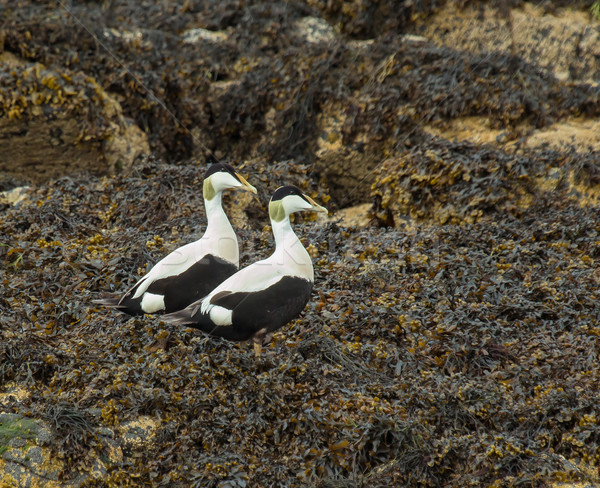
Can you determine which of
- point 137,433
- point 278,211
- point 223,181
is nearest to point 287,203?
point 278,211

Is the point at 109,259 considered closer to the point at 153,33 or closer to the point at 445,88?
the point at 445,88

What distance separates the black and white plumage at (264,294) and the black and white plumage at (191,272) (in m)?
0.19

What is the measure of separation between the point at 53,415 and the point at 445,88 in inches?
207

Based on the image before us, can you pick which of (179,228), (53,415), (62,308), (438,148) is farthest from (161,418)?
(438,148)

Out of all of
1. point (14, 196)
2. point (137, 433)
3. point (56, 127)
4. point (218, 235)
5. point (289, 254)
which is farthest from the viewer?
point (56, 127)

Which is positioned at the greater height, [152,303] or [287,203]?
[287,203]

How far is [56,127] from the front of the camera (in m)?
7.53

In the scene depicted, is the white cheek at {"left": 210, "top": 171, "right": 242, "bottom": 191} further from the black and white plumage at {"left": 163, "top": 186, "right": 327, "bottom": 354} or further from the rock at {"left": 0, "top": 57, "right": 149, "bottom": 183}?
the rock at {"left": 0, "top": 57, "right": 149, "bottom": 183}

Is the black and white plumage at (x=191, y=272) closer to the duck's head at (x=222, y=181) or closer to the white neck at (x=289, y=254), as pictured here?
the duck's head at (x=222, y=181)

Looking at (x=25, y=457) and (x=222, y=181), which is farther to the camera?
(x=222, y=181)

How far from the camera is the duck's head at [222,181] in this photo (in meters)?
4.11

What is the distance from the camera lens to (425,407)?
3783 mm

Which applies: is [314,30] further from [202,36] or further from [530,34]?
[530,34]

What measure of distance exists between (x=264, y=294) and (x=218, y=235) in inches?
22.1
